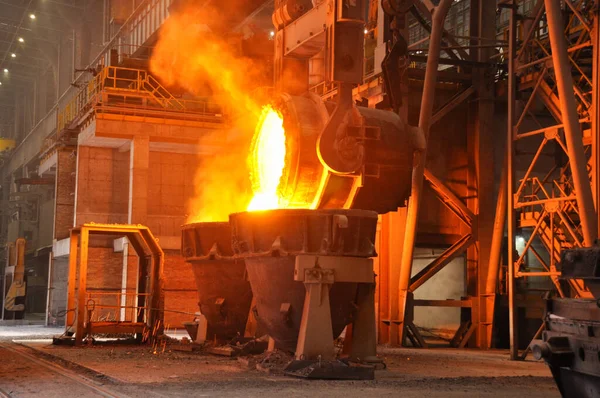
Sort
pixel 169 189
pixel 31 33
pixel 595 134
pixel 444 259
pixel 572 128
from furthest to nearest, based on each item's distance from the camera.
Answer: pixel 31 33
pixel 169 189
pixel 444 259
pixel 595 134
pixel 572 128

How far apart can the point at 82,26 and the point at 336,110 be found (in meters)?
30.5

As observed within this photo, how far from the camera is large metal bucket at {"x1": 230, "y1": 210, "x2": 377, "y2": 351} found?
1027cm

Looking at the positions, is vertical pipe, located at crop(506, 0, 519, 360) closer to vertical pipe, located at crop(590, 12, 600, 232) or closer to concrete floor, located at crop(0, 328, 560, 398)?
concrete floor, located at crop(0, 328, 560, 398)

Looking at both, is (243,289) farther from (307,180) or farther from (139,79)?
(139,79)

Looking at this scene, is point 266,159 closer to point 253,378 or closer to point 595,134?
point 253,378

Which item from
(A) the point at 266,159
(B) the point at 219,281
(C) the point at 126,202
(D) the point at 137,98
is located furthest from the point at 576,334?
(C) the point at 126,202

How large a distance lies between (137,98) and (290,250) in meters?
16.1

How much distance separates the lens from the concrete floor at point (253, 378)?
8.84 metres

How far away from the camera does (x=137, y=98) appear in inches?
996

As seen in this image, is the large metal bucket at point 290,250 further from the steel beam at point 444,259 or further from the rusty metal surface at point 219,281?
the steel beam at point 444,259

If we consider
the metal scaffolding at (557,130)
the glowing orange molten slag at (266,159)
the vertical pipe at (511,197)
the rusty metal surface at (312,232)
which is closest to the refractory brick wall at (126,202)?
the metal scaffolding at (557,130)

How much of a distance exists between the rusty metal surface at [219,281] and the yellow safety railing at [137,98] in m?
11.0

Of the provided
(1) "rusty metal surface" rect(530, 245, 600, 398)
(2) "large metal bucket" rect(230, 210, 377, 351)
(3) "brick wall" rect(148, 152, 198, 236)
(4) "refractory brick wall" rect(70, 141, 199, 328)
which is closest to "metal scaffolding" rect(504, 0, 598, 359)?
(2) "large metal bucket" rect(230, 210, 377, 351)

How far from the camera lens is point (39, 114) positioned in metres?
46.7
